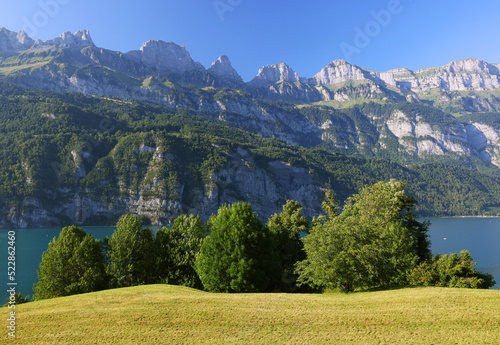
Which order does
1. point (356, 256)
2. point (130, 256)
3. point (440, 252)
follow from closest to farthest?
point (356, 256), point (130, 256), point (440, 252)

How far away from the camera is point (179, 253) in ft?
151

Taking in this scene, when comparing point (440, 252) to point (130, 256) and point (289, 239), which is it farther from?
point (130, 256)

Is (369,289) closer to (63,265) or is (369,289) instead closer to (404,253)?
(404,253)

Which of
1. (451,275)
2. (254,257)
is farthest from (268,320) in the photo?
(451,275)

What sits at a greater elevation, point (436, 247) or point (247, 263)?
point (247, 263)

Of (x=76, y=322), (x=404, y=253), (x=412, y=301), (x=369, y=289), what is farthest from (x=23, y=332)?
(x=404, y=253)

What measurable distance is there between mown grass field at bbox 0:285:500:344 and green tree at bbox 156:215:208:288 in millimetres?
17988

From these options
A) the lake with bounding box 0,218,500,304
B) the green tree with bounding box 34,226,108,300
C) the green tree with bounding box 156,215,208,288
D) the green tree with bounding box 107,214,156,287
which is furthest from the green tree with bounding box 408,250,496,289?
the lake with bounding box 0,218,500,304

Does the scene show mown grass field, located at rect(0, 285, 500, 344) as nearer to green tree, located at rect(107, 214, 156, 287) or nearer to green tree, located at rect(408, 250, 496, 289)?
green tree, located at rect(408, 250, 496, 289)

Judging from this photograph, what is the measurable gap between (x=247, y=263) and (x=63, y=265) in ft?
81.1

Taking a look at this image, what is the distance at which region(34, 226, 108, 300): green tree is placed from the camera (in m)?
36.9

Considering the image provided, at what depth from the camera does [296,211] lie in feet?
180

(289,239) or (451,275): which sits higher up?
(289,239)

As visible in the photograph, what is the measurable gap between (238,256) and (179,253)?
1402 centimetres
